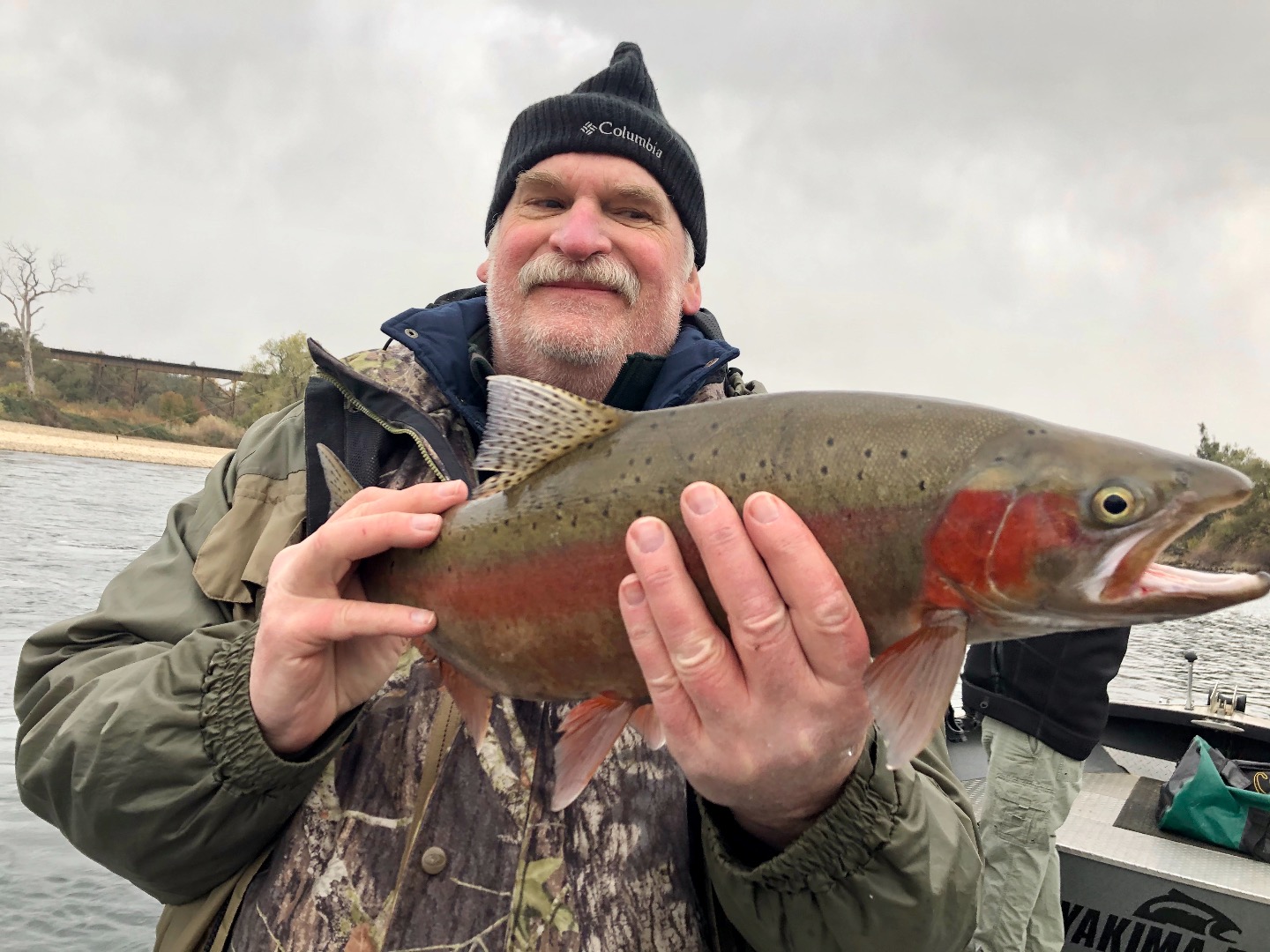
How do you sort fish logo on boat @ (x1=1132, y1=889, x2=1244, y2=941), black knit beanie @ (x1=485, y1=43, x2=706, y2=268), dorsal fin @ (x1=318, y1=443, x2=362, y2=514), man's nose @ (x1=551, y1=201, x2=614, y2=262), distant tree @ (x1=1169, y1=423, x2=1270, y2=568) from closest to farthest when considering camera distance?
1. dorsal fin @ (x1=318, y1=443, x2=362, y2=514)
2. man's nose @ (x1=551, y1=201, x2=614, y2=262)
3. black knit beanie @ (x1=485, y1=43, x2=706, y2=268)
4. fish logo on boat @ (x1=1132, y1=889, x2=1244, y2=941)
5. distant tree @ (x1=1169, y1=423, x2=1270, y2=568)

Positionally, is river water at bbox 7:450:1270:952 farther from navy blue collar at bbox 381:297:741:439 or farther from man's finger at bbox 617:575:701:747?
man's finger at bbox 617:575:701:747

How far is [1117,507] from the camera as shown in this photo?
174 cm

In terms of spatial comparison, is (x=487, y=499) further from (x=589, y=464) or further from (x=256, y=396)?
(x=256, y=396)

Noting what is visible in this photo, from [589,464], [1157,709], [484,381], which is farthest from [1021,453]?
[1157,709]

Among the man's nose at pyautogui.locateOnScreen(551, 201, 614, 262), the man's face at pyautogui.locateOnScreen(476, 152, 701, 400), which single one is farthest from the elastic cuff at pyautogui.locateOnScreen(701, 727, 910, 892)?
the man's nose at pyautogui.locateOnScreen(551, 201, 614, 262)

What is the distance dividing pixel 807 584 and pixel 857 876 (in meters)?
0.86

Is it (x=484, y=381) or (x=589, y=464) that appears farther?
(x=484, y=381)

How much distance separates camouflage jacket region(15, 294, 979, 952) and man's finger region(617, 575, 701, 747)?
441 mm

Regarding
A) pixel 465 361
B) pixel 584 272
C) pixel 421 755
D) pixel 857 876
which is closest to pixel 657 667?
pixel 857 876

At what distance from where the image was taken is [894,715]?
1.78 meters

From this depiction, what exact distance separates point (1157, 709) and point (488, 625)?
8.55m

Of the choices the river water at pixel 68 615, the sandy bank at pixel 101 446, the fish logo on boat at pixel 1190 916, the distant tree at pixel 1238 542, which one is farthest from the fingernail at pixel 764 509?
the sandy bank at pixel 101 446

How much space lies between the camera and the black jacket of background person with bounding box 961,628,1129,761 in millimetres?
4758

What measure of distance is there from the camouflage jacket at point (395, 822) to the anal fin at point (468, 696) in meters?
0.31
